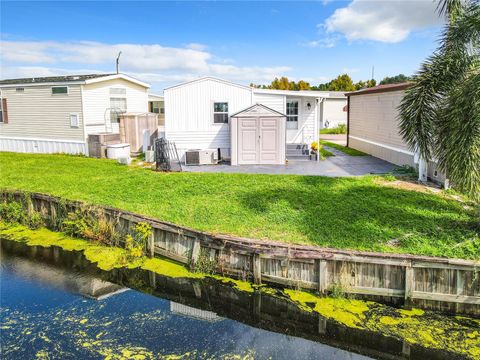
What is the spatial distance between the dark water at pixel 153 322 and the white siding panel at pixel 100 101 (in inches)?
497

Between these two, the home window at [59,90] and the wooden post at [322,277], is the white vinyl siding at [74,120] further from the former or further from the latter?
the wooden post at [322,277]

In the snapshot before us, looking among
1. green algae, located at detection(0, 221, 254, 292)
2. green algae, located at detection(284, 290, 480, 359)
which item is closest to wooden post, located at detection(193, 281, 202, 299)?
green algae, located at detection(0, 221, 254, 292)

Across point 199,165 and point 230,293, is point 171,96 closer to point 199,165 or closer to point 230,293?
point 199,165

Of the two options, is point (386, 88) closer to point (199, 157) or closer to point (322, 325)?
point (199, 157)

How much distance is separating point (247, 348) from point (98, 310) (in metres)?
3.27

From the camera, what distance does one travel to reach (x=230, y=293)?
8.70 m

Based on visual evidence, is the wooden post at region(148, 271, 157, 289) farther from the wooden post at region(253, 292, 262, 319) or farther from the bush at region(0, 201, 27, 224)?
the bush at region(0, 201, 27, 224)

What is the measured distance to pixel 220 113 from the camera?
18438 mm

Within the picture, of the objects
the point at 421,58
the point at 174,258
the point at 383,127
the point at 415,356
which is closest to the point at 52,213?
the point at 174,258

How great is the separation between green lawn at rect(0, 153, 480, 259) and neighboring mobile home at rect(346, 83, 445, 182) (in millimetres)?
3143

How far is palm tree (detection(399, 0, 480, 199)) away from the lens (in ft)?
26.7

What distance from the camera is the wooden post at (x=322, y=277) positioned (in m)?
8.12

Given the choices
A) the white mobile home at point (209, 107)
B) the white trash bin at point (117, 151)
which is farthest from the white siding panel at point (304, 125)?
the white trash bin at point (117, 151)

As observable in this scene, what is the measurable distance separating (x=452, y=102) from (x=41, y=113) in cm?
2098
